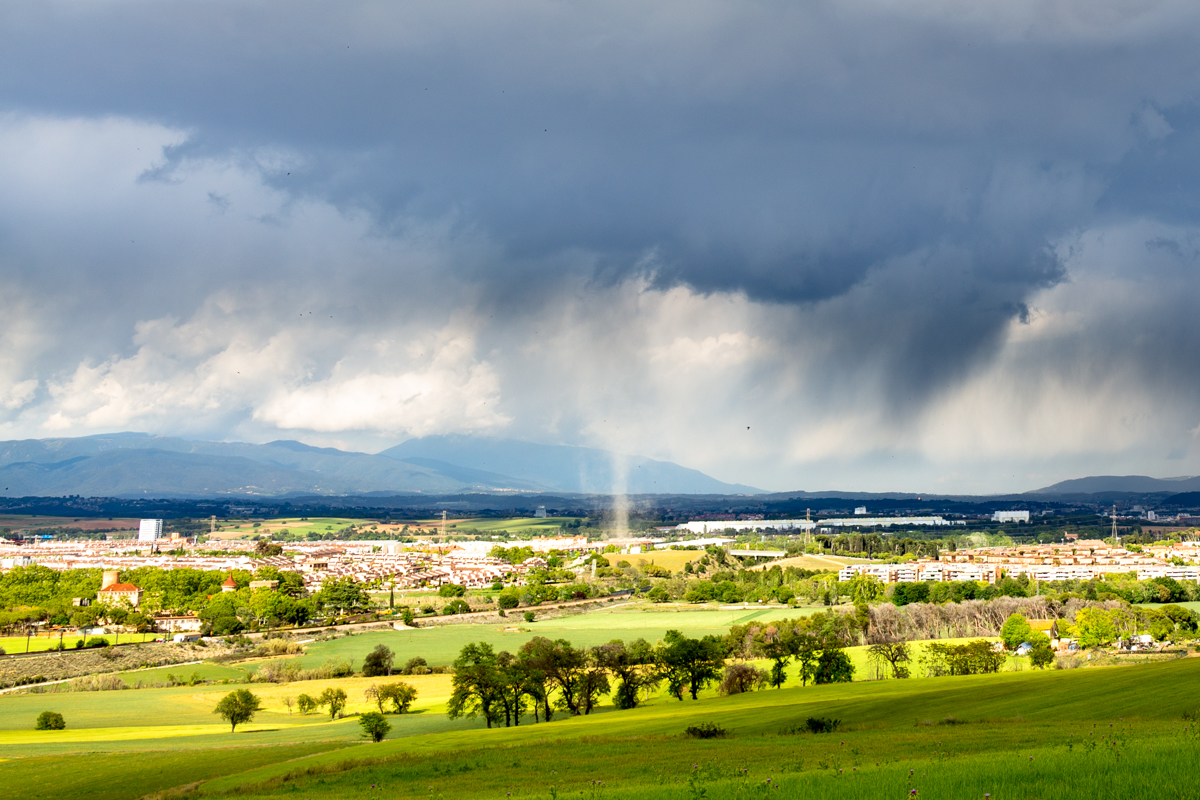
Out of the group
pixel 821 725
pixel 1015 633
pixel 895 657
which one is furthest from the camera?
pixel 1015 633

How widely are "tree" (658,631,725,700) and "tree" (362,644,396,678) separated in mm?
26372

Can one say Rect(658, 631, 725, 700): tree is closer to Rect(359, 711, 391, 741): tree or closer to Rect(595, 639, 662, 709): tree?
Rect(595, 639, 662, 709): tree

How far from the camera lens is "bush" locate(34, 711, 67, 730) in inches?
1777

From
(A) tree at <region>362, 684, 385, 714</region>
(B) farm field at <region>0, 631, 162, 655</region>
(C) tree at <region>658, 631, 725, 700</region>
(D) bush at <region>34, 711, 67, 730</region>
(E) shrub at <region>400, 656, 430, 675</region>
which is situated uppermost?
(C) tree at <region>658, 631, 725, 700</region>

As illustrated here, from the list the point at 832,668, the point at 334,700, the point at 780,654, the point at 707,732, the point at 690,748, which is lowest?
the point at 334,700

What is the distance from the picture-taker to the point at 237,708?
152ft

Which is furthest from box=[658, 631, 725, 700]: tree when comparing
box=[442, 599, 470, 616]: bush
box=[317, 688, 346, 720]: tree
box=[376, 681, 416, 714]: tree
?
box=[442, 599, 470, 616]: bush

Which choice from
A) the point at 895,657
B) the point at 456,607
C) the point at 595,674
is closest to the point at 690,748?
the point at 595,674

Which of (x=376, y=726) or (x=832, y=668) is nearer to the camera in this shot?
(x=376, y=726)

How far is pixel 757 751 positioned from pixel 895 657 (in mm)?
36141

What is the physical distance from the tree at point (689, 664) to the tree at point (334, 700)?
62.8ft

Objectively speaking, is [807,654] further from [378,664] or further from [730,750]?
[378,664]

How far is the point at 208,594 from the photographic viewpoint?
352 feet

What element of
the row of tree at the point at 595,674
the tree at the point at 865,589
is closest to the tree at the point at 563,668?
the row of tree at the point at 595,674
